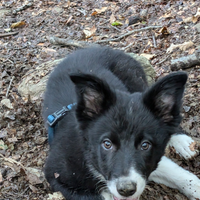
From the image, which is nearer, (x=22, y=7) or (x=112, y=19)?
(x=112, y=19)

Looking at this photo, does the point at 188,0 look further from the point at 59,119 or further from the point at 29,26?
the point at 59,119

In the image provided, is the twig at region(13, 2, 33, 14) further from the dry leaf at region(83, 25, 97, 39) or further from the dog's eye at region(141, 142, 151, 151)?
the dog's eye at region(141, 142, 151, 151)

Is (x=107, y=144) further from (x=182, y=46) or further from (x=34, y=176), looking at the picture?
(x=182, y=46)

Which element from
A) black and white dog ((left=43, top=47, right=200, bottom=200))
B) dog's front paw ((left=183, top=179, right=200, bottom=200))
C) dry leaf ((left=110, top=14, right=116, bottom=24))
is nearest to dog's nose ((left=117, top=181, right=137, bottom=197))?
black and white dog ((left=43, top=47, right=200, bottom=200))

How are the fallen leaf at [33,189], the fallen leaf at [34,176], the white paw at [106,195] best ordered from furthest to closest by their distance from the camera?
1. the fallen leaf at [34,176]
2. the fallen leaf at [33,189]
3. the white paw at [106,195]

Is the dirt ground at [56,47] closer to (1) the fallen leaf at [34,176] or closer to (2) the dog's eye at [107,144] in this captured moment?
(1) the fallen leaf at [34,176]

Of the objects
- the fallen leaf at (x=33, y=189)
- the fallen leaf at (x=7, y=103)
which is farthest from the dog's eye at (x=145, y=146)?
the fallen leaf at (x=7, y=103)

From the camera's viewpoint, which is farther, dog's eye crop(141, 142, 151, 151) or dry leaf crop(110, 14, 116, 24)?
dry leaf crop(110, 14, 116, 24)

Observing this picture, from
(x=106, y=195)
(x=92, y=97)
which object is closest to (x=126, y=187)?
(x=92, y=97)
